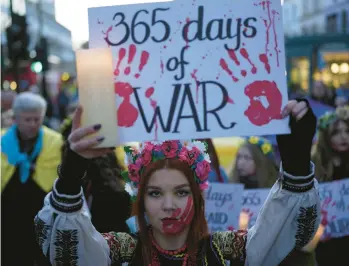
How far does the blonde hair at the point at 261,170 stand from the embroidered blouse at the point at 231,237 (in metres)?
2.16

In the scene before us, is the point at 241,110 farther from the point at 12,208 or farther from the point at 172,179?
the point at 12,208

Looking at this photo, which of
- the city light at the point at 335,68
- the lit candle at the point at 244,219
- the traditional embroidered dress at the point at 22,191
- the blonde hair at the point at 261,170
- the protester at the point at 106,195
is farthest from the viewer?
the city light at the point at 335,68

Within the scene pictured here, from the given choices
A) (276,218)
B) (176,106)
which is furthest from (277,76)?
(276,218)

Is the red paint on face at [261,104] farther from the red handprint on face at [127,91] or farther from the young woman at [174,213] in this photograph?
the red handprint on face at [127,91]

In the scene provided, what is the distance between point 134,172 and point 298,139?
74cm

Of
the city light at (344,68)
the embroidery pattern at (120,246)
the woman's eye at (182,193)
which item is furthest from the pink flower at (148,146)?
the city light at (344,68)

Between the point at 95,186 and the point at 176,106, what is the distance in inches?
84.3

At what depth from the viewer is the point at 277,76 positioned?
6.95ft

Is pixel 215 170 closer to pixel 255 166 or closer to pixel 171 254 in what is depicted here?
pixel 255 166

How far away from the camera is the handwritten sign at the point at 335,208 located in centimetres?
427

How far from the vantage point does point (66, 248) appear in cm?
218

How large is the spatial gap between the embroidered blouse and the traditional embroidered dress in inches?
94.2

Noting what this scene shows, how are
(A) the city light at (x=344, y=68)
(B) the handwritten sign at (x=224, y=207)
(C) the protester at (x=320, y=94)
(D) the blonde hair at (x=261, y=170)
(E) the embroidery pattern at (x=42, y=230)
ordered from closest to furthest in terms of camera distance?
(E) the embroidery pattern at (x=42, y=230) < (B) the handwritten sign at (x=224, y=207) < (D) the blonde hair at (x=261, y=170) < (C) the protester at (x=320, y=94) < (A) the city light at (x=344, y=68)

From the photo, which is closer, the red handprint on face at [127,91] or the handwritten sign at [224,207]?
the red handprint on face at [127,91]
